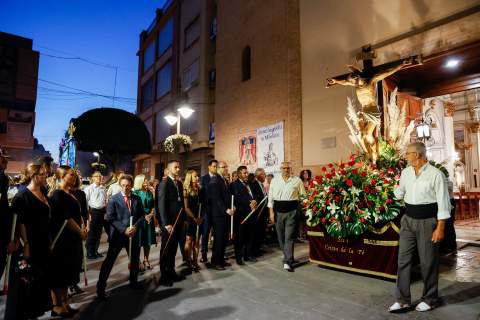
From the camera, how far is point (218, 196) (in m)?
6.11

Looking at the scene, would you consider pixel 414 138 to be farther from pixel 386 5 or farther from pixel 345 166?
pixel 345 166

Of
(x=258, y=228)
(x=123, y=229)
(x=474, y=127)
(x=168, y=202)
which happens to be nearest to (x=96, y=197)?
(x=168, y=202)

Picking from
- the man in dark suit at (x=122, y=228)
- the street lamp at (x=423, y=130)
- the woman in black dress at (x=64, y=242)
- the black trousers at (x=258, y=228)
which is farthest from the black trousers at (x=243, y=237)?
the street lamp at (x=423, y=130)

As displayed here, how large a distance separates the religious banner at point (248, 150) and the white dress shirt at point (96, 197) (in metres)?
6.89

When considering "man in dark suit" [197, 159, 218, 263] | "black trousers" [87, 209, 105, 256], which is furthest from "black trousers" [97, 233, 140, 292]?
"black trousers" [87, 209, 105, 256]

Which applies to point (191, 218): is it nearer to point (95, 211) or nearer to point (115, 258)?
point (115, 258)

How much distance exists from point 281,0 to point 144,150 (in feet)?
29.0

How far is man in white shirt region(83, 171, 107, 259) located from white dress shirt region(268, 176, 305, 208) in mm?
4238

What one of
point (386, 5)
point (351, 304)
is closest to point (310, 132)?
point (386, 5)

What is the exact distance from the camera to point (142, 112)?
27125 millimetres

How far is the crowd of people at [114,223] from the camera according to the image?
354 cm

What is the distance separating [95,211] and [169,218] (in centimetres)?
323

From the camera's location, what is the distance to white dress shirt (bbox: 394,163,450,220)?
3.68 meters

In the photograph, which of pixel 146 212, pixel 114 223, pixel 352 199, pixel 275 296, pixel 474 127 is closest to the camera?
pixel 275 296
